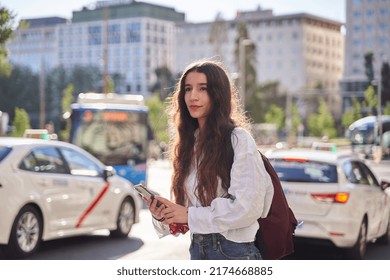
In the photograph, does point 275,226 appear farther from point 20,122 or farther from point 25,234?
point 20,122

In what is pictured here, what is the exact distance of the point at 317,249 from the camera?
9164mm

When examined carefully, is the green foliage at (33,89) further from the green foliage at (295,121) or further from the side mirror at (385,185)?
the green foliage at (295,121)

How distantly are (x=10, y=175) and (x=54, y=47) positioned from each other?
497 centimetres

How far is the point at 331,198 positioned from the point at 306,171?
0.42 m

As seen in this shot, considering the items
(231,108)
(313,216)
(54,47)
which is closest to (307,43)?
(54,47)

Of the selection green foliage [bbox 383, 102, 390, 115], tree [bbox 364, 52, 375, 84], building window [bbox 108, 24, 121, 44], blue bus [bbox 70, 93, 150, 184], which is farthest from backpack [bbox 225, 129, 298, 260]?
blue bus [bbox 70, 93, 150, 184]

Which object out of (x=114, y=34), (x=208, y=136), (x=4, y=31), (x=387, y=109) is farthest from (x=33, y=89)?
(x=208, y=136)

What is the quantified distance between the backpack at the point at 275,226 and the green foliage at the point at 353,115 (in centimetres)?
697

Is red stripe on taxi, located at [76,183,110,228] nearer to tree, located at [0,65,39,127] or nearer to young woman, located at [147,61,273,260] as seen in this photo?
tree, located at [0,65,39,127]

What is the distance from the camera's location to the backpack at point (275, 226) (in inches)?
133

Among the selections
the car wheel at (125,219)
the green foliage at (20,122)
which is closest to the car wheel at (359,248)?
the car wheel at (125,219)

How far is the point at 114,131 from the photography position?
1877 centimetres

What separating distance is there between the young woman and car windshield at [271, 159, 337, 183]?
5109 mm

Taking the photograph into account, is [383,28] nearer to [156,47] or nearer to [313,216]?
[313,216]
